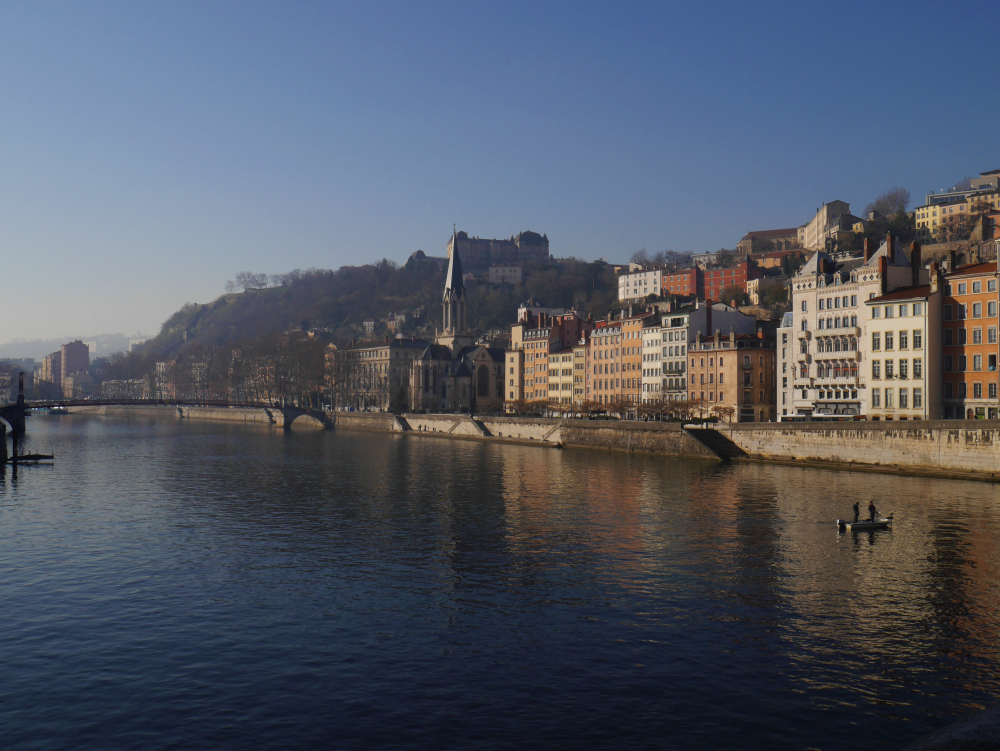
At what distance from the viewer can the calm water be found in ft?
63.1

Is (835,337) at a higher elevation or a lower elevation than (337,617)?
higher

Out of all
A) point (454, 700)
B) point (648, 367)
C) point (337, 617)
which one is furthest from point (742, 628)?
point (648, 367)

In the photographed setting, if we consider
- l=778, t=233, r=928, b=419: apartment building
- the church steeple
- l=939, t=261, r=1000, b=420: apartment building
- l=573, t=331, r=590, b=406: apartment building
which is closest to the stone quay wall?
l=939, t=261, r=1000, b=420: apartment building

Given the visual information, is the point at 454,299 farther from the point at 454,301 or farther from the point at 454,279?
the point at 454,279

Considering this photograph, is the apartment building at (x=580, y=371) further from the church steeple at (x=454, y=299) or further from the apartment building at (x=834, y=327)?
the church steeple at (x=454, y=299)

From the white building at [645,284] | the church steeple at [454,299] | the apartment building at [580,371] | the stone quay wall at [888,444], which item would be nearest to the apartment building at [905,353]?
the stone quay wall at [888,444]

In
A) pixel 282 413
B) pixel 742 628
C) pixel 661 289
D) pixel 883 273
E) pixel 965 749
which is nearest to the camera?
pixel 965 749

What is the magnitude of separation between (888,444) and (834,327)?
20.3m

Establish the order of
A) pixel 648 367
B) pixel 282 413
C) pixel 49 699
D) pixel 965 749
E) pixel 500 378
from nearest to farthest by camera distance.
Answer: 1. pixel 965 749
2. pixel 49 699
3. pixel 648 367
4. pixel 282 413
5. pixel 500 378

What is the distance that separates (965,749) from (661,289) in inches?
7024

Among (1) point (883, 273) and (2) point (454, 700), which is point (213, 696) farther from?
(1) point (883, 273)

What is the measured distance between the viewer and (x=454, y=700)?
67.1ft

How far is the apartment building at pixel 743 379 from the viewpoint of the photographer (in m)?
93.4

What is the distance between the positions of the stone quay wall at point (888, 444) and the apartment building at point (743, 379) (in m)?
17.6
